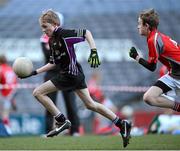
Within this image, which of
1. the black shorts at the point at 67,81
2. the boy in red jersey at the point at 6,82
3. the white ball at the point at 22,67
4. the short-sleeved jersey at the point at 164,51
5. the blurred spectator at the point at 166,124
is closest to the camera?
the short-sleeved jersey at the point at 164,51

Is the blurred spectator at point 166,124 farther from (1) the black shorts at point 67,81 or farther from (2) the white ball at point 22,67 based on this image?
(2) the white ball at point 22,67

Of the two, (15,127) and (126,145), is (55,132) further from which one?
(15,127)

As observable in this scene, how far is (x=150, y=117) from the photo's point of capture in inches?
647

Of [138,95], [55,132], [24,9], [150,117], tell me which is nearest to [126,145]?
[55,132]

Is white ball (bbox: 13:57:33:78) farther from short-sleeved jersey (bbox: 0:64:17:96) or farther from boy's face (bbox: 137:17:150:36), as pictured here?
short-sleeved jersey (bbox: 0:64:17:96)

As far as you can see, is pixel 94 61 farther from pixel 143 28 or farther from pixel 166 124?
pixel 166 124

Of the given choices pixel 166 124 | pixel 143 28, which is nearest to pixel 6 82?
pixel 166 124

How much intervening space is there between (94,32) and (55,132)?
40.8 feet

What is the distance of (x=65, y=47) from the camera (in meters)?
9.74

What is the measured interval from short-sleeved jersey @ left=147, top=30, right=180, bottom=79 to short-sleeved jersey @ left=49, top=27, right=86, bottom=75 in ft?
3.41

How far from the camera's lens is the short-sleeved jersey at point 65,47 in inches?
379

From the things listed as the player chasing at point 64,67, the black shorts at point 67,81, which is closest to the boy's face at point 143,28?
the player chasing at point 64,67

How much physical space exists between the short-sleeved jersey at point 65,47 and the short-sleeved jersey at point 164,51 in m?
1.04

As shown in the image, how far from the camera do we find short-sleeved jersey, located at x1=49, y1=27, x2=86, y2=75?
9633 millimetres
